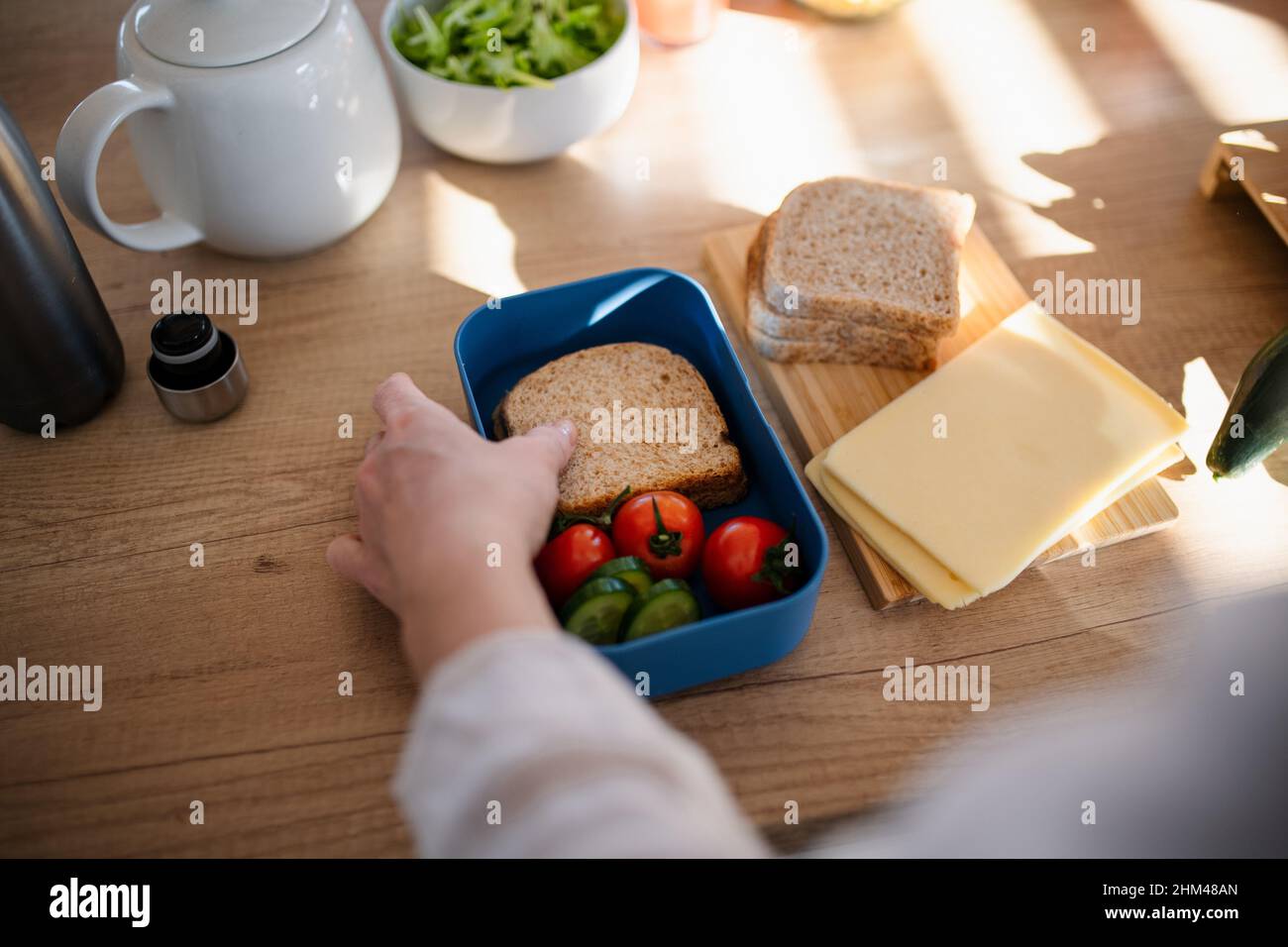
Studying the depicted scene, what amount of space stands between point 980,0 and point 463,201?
95 centimetres

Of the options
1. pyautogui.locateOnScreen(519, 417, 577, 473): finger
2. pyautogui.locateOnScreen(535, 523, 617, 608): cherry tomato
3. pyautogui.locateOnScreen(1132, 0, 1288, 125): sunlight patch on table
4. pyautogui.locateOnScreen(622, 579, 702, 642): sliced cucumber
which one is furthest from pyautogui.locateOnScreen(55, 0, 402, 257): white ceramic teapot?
pyautogui.locateOnScreen(1132, 0, 1288, 125): sunlight patch on table

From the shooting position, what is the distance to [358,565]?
3.17 feet

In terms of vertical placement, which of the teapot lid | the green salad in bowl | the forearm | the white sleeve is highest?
the teapot lid

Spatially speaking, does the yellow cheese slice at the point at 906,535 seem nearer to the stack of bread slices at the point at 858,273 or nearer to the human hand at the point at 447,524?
the stack of bread slices at the point at 858,273

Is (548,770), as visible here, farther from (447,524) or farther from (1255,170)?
(1255,170)

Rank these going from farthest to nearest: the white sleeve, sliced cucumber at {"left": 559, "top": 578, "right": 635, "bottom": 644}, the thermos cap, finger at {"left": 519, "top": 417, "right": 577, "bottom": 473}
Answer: the thermos cap, finger at {"left": 519, "top": 417, "right": 577, "bottom": 473}, sliced cucumber at {"left": 559, "top": 578, "right": 635, "bottom": 644}, the white sleeve

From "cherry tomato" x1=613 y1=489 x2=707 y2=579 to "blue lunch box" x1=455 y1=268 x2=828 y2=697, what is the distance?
0.17 feet

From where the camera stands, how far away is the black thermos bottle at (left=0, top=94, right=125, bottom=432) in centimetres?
98

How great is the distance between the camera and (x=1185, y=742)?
959 millimetres

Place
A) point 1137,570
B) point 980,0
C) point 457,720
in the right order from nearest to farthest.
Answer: point 457,720 < point 1137,570 < point 980,0

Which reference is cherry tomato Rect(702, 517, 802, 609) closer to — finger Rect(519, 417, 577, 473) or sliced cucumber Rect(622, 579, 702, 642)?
sliced cucumber Rect(622, 579, 702, 642)

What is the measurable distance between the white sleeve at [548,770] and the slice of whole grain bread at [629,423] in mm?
388
